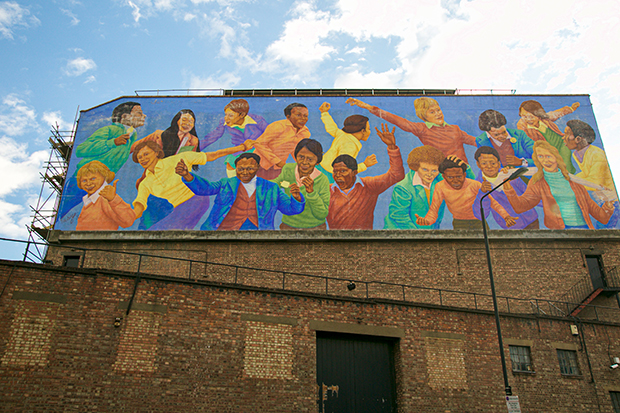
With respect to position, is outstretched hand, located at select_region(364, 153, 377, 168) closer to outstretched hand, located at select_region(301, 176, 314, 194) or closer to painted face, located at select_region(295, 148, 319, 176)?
painted face, located at select_region(295, 148, 319, 176)

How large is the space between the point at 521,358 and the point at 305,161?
16.2 m

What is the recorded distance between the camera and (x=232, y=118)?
3123 cm

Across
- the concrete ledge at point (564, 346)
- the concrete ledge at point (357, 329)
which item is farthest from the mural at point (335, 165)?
the concrete ledge at point (357, 329)

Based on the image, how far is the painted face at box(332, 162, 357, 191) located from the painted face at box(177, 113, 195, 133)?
987cm

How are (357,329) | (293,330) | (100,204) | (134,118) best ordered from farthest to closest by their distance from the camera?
(134,118), (100,204), (357,329), (293,330)

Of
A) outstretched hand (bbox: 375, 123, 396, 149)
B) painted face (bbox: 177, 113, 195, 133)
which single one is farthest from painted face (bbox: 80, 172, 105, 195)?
outstretched hand (bbox: 375, 123, 396, 149)

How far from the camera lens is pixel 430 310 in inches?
789

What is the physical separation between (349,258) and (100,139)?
58.8 ft

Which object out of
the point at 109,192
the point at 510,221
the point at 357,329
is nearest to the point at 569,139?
the point at 510,221

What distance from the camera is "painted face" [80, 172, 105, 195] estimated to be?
29.2 metres

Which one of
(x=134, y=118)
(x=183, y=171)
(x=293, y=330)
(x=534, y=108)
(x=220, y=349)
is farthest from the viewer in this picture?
(x=534, y=108)

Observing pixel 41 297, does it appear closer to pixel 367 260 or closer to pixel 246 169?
pixel 246 169

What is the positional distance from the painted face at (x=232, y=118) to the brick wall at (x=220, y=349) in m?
16.0

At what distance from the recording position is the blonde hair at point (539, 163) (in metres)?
30.3
